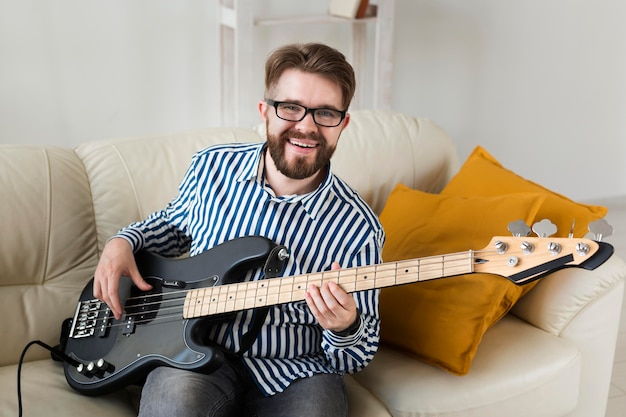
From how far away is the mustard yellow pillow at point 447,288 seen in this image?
1.79m

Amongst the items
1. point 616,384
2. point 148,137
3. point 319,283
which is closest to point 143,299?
point 319,283

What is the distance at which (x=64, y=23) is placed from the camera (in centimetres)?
260

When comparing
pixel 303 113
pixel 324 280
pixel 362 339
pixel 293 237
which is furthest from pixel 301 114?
pixel 362 339

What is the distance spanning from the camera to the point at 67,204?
6.15 ft

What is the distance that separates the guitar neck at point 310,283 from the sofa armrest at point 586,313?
2.22 feet

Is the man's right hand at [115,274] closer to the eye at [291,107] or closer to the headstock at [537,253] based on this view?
the eye at [291,107]

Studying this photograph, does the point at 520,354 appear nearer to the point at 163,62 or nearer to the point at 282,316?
the point at 282,316

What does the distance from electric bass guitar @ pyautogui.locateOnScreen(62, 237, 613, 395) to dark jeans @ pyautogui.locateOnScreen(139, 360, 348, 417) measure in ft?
0.13

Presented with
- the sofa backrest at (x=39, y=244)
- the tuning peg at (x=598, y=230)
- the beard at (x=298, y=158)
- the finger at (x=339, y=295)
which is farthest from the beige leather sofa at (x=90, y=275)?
the tuning peg at (x=598, y=230)

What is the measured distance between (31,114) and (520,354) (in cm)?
177

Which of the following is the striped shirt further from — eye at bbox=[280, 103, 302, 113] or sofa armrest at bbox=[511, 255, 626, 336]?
sofa armrest at bbox=[511, 255, 626, 336]

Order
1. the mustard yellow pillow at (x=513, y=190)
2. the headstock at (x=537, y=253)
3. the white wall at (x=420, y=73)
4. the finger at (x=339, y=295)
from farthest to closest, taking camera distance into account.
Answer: the white wall at (x=420, y=73) → the mustard yellow pillow at (x=513, y=190) → the finger at (x=339, y=295) → the headstock at (x=537, y=253)

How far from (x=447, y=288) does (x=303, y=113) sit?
1.86 ft

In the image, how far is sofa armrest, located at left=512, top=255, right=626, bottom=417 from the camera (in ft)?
6.22
